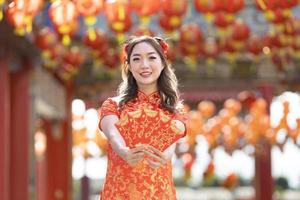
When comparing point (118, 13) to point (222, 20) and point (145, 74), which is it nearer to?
point (222, 20)

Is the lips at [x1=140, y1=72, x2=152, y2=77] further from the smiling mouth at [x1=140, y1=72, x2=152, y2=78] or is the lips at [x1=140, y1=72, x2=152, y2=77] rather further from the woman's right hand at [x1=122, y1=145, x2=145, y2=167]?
the woman's right hand at [x1=122, y1=145, x2=145, y2=167]

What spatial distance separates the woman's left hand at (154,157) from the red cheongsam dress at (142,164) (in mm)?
34

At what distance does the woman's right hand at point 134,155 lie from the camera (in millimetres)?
3164

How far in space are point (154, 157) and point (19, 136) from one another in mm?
7350

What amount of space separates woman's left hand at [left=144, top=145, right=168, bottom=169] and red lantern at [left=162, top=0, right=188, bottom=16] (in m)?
4.53

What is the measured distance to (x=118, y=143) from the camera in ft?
10.6

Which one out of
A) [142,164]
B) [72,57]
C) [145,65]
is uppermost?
[72,57]

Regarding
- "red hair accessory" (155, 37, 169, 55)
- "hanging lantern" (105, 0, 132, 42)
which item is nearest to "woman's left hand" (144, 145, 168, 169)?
"red hair accessory" (155, 37, 169, 55)

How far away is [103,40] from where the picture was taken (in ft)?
30.6

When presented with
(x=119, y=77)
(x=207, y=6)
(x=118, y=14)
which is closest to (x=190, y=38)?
(x=207, y=6)

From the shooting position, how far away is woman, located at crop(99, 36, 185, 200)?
10.6ft

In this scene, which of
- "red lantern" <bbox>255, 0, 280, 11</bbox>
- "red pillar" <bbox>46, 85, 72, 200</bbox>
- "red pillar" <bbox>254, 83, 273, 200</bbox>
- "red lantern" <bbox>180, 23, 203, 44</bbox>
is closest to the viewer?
"red lantern" <bbox>255, 0, 280, 11</bbox>

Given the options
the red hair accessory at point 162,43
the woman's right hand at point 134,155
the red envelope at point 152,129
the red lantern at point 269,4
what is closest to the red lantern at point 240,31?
the red lantern at point 269,4

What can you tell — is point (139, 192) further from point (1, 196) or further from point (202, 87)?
point (202, 87)
